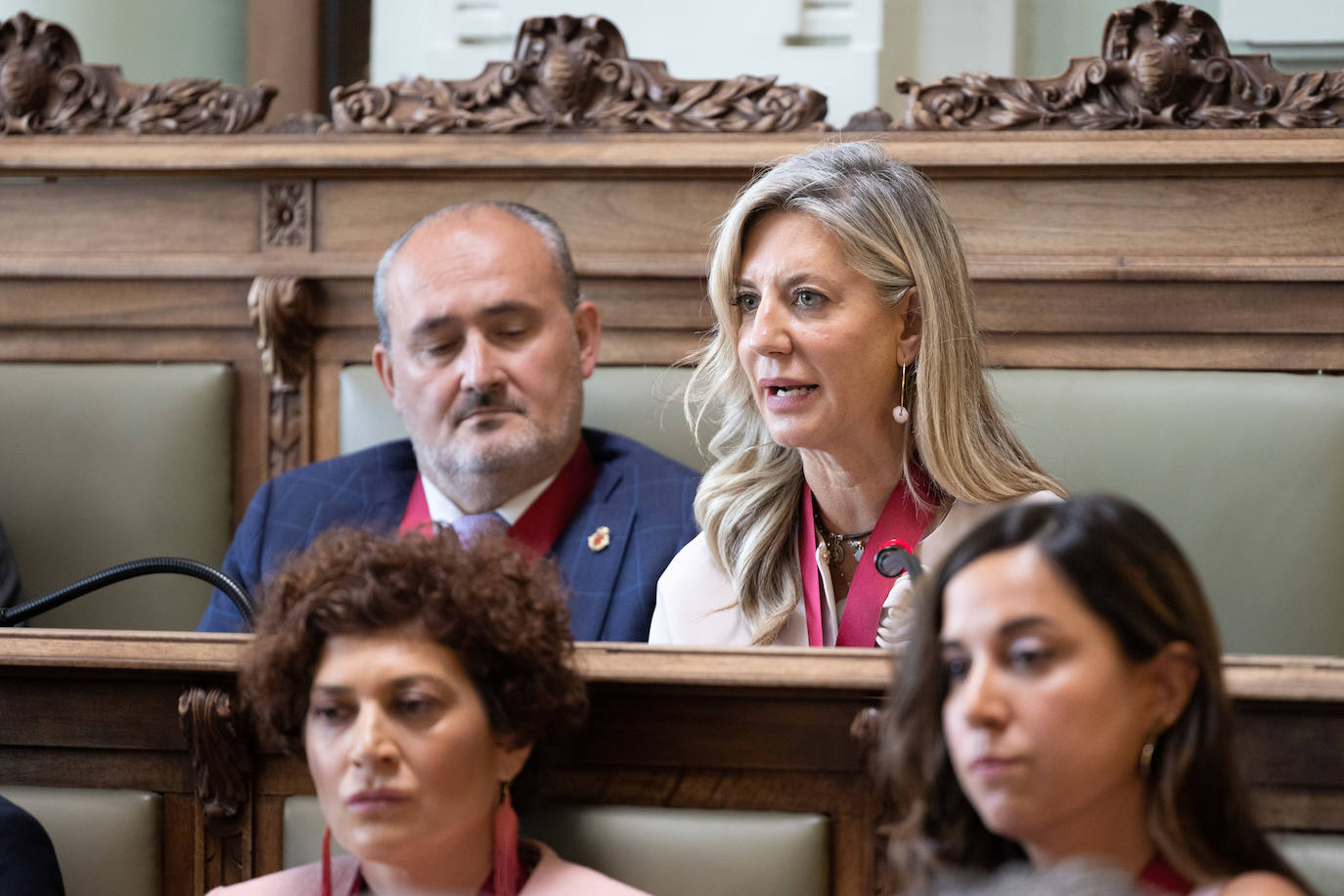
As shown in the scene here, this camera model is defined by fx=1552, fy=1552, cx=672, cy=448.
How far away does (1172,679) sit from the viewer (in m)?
0.99

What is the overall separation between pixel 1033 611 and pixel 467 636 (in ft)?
1.47

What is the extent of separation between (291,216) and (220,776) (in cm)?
150

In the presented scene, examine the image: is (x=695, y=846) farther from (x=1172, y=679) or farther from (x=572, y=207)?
(x=572, y=207)

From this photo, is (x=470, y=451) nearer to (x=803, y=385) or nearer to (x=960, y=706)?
(x=803, y=385)

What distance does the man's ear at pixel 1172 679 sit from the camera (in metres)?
0.99

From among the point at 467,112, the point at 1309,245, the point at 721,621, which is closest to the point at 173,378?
the point at 467,112

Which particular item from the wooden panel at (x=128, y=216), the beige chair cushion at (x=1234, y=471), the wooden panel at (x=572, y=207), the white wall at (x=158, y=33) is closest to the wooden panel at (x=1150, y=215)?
the beige chair cushion at (x=1234, y=471)

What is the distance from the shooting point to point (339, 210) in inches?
106

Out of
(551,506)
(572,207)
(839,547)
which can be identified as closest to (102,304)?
(572,207)

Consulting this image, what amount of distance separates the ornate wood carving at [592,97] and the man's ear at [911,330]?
0.72 m

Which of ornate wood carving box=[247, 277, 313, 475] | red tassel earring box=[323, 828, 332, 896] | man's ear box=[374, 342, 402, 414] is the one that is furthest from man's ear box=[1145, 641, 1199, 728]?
ornate wood carving box=[247, 277, 313, 475]

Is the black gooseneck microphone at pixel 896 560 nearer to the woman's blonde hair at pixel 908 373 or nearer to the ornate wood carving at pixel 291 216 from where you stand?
the woman's blonde hair at pixel 908 373

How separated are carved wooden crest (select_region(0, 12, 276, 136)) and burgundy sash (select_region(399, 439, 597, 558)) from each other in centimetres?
82

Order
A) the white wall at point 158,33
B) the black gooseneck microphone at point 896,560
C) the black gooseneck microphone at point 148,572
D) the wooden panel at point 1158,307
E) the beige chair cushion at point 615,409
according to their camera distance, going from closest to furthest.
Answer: the black gooseneck microphone at point 896,560 < the black gooseneck microphone at point 148,572 < the wooden panel at point 1158,307 < the beige chair cushion at point 615,409 < the white wall at point 158,33
